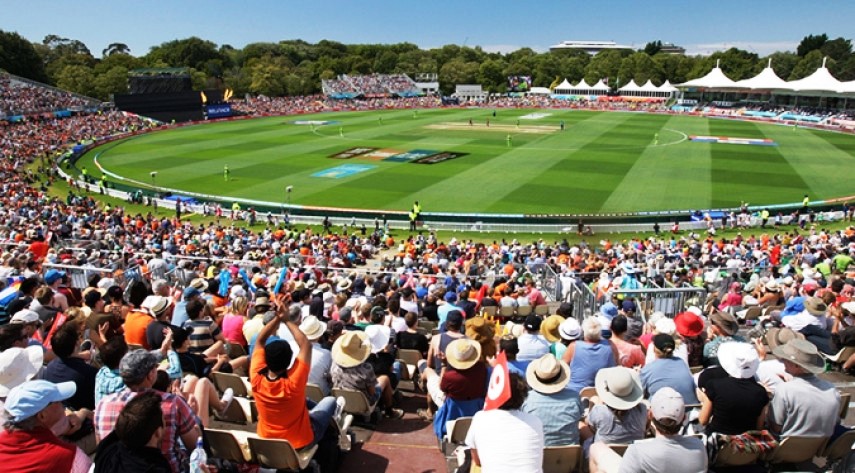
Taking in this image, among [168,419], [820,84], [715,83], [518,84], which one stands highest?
[518,84]

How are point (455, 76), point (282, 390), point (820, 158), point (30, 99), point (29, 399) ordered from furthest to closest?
point (455, 76), point (30, 99), point (820, 158), point (282, 390), point (29, 399)

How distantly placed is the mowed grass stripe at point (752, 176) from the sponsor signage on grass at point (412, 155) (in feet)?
80.5

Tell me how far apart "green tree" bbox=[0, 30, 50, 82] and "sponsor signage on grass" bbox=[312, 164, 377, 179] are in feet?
295

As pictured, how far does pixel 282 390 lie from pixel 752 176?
46886 millimetres

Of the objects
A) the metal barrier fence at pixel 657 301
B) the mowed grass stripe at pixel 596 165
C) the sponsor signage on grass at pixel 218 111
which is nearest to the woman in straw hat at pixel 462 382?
the metal barrier fence at pixel 657 301

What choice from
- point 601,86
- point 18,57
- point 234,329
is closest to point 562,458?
point 234,329

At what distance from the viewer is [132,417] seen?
4.18 meters

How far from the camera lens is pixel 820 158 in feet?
168

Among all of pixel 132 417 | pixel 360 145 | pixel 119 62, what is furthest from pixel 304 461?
pixel 119 62

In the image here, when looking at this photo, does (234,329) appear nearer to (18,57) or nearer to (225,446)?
(225,446)

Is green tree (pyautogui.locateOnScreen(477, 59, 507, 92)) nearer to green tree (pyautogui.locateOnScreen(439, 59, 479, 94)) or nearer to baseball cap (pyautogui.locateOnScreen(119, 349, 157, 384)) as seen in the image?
green tree (pyautogui.locateOnScreen(439, 59, 479, 94))

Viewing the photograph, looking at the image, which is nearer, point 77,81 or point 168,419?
point 168,419

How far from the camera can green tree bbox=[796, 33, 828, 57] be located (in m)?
144

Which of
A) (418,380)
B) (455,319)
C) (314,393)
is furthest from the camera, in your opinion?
(418,380)
